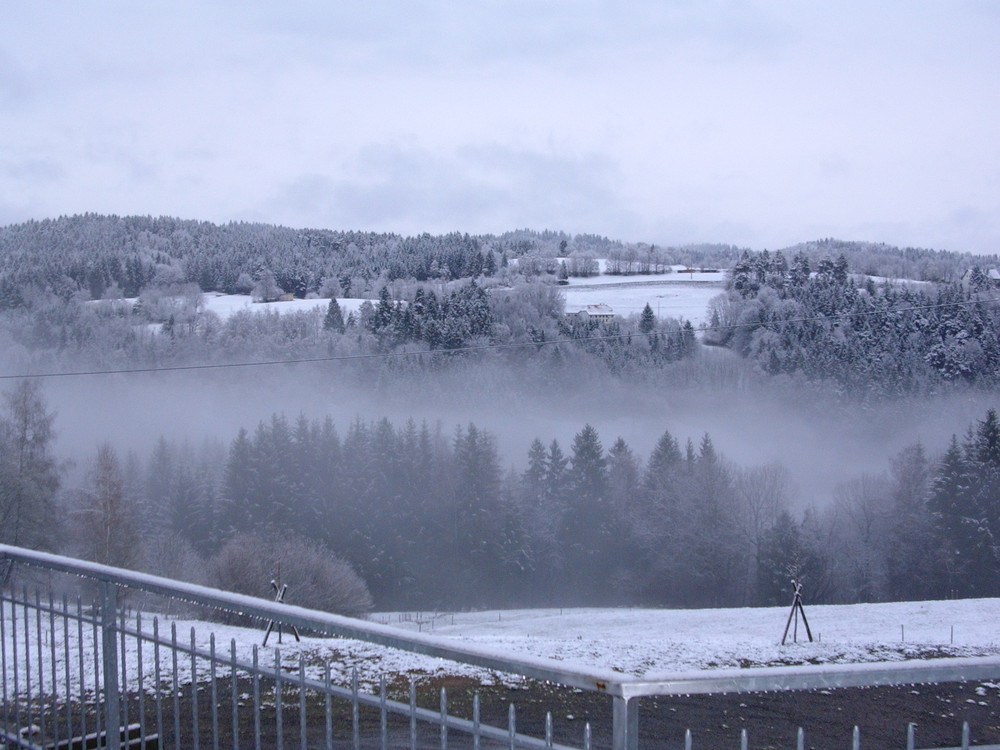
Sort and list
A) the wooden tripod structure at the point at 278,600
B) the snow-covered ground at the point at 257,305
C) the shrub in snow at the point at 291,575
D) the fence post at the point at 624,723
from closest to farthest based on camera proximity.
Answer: the fence post at the point at 624,723 < the wooden tripod structure at the point at 278,600 < the shrub in snow at the point at 291,575 < the snow-covered ground at the point at 257,305

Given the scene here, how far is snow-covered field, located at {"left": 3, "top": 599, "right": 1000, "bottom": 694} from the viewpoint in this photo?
18.3 ft

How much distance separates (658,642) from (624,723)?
46.5 feet

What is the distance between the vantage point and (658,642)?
15.3 m

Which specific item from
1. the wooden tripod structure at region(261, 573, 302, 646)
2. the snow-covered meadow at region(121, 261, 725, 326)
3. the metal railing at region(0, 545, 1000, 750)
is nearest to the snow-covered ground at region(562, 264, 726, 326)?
the snow-covered meadow at region(121, 261, 725, 326)

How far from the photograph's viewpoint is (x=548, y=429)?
63969 mm

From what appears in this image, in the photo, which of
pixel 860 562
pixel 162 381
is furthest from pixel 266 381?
pixel 860 562

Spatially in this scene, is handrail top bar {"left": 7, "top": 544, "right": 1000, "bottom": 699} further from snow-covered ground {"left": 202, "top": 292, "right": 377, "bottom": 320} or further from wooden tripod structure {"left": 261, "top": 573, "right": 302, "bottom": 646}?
snow-covered ground {"left": 202, "top": 292, "right": 377, "bottom": 320}

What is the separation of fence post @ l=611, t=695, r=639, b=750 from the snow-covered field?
1.26 ft

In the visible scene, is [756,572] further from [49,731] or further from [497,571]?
[49,731]

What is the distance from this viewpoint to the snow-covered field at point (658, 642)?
5.57m

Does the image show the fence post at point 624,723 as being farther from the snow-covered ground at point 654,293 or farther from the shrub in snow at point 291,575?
the snow-covered ground at point 654,293

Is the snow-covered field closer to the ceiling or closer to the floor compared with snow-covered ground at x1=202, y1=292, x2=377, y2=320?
closer to the floor

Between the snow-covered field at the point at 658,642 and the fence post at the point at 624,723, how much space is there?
39 centimetres

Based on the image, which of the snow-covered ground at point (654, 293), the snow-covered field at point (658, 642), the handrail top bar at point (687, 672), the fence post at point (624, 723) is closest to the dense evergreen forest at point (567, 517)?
the snow-covered ground at point (654, 293)
